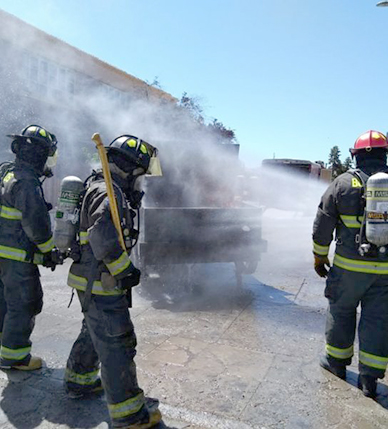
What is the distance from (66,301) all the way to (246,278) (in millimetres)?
2755

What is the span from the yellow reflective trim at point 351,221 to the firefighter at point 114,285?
5.09 feet

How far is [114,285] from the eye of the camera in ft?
7.70

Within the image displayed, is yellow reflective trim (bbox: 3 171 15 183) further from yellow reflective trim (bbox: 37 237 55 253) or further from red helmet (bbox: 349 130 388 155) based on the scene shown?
red helmet (bbox: 349 130 388 155)

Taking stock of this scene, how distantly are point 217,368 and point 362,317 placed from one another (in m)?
1.22

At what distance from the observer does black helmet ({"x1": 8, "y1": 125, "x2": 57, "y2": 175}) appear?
326 centimetres

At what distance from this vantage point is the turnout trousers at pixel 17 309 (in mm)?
3100

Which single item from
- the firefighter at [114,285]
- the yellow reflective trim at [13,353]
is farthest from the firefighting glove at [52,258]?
the yellow reflective trim at [13,353]

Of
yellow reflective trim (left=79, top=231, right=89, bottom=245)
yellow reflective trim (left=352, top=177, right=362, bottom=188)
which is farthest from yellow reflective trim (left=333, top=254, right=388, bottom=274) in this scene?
yellow reflective trim (left=79, top=231, right=89, bottom=245)

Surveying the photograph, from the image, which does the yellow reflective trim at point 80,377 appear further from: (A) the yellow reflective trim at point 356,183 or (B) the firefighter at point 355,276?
(A) the yellow reflective trim at point 356,183

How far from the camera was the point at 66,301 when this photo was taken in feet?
16.3

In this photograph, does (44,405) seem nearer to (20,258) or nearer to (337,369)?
(20,258)

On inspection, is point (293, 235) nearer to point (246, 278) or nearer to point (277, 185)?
point (246, 278)

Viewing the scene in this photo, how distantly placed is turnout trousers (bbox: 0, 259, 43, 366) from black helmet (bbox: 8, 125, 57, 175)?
84 cm

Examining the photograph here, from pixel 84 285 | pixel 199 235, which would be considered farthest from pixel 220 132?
pixel 84 285
